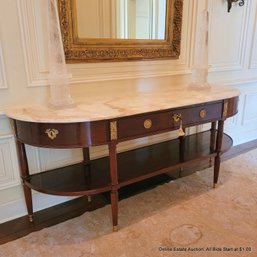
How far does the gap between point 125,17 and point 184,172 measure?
1498mm

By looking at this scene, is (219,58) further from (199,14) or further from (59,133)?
(59,133)

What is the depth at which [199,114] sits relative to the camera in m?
1.75

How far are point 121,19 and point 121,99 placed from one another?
598 millimetres

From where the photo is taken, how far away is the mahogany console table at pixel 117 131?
1361mm

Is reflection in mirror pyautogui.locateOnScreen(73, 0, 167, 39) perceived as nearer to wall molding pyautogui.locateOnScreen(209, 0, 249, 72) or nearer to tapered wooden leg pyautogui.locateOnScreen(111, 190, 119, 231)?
wall molding pyautogui.locateOnScreen(209, 0, 249, 72)

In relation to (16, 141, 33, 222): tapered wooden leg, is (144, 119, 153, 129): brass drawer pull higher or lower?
higher

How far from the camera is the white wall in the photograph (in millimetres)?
1514

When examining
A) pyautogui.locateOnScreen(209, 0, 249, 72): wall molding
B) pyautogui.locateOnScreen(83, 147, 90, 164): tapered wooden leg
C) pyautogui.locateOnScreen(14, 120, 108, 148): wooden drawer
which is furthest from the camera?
pyautogui.locateOnScreen(209, 0, 249, 72): wall molding

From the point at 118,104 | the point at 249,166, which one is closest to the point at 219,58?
the point at 249,166

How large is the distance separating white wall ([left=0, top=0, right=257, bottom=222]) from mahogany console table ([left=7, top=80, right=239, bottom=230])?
0.12 metres

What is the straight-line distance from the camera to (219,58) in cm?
246

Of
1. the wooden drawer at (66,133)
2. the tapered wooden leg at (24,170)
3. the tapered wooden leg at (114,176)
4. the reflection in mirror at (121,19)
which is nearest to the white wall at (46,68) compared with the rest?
the tapered wooden leg at (24,170)

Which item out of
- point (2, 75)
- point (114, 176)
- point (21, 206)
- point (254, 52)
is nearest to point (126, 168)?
point (114, 176)

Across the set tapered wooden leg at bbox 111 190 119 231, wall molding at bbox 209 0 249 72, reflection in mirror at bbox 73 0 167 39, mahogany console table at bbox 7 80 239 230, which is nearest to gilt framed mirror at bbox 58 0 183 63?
reflection in mirror at bbox 73 0 167 39
